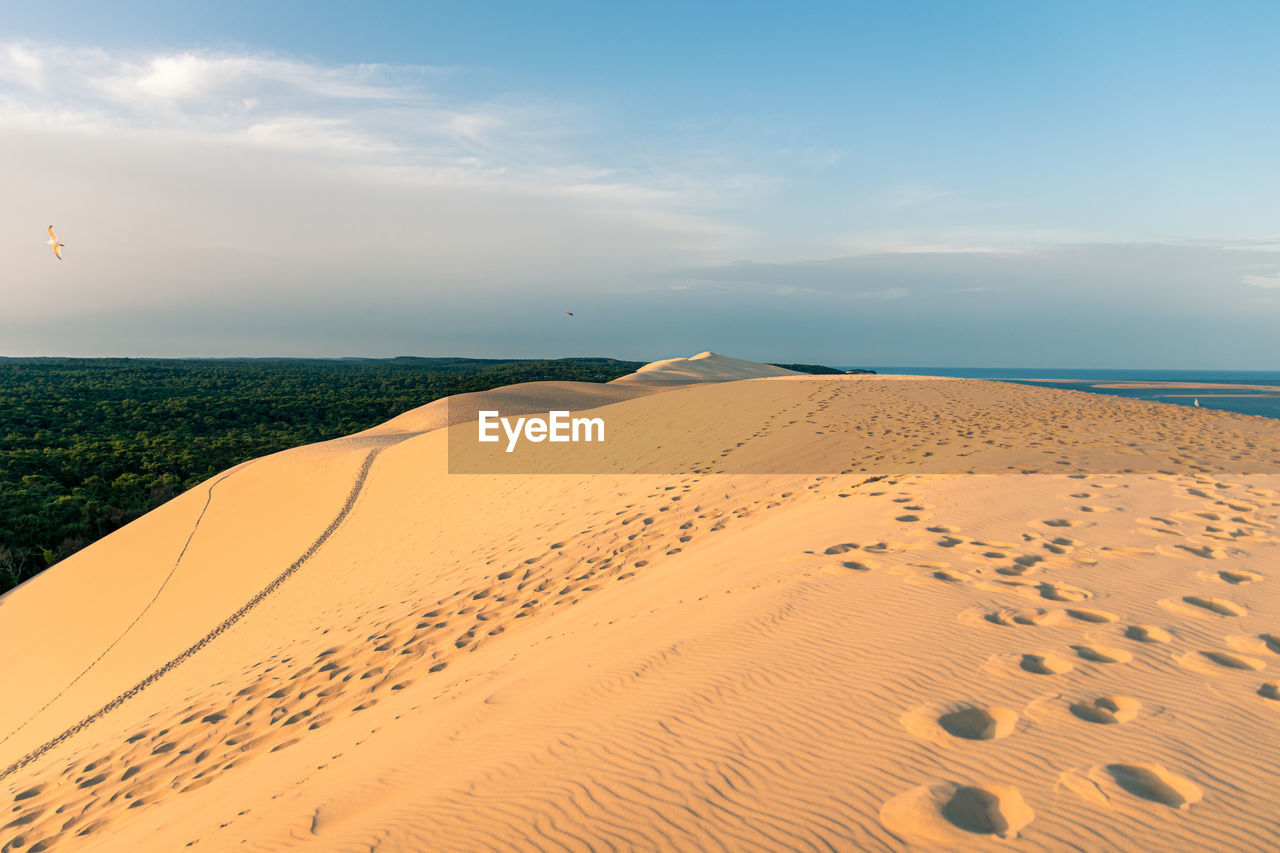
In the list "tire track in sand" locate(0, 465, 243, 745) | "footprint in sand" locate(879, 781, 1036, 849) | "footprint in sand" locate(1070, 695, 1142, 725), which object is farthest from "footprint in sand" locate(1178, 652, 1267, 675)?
"tire track in sand" locate(0, 465, 243, 745)

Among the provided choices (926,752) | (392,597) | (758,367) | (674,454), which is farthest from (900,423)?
(758,367)

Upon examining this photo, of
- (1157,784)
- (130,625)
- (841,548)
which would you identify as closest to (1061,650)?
(1157,784)

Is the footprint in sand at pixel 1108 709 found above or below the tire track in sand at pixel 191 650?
above

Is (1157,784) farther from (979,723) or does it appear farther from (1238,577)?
(1238,577)

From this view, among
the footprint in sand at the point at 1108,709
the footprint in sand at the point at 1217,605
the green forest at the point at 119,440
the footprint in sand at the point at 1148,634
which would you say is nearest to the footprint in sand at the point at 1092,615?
the footprint in sand at the point at 1148,634

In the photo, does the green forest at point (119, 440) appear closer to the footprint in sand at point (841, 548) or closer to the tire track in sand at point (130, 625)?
the tire track in sand at point (130, 625)

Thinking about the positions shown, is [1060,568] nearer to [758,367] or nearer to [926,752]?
[926,752]
